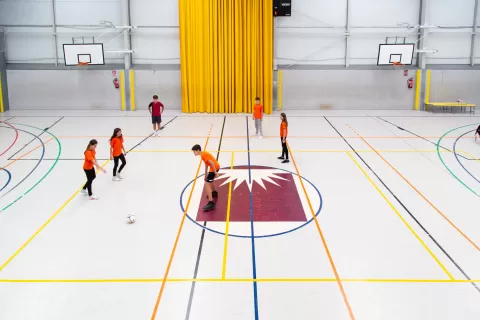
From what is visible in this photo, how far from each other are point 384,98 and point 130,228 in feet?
66.9

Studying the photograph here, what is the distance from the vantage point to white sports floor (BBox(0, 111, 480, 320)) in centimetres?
657

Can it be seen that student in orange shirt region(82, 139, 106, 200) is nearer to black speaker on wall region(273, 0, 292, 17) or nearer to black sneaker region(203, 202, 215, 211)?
black sneaker region(203, 202, 215, 211)

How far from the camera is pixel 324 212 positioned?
1002 cm

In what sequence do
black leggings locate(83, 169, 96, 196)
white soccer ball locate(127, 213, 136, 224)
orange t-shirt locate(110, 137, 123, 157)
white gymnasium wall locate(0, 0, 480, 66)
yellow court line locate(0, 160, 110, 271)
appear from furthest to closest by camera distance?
1. white gymnasium wall locate(0, 0, 480, 66)
2. orange t-shirt locate(110, 137, 123, 157)
3. black leggings locate(83, 169, 96, 196)
4. white soccer ball locate(127, 213, 136, 224)
5. yellow court line locate(0, 160, 110, 271)

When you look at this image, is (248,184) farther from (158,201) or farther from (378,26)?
(378,26)

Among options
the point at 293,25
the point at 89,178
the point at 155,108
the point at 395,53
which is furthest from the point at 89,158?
the point at 395,53

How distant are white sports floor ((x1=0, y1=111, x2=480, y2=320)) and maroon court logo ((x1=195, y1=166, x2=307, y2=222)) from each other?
0.16ft

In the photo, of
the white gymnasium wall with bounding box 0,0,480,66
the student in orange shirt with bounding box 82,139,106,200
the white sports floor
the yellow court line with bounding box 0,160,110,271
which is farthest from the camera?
the white gymnasium wall with bounding box 0,0,480,66

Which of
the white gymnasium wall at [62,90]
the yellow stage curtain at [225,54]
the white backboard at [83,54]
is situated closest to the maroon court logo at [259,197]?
the yellow stage curtain at [225,54]

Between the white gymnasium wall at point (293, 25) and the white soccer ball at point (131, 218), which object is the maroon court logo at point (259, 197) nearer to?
the white soccer ball at point (131, 218)

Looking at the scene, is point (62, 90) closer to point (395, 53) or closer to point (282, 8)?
point (282, 8)

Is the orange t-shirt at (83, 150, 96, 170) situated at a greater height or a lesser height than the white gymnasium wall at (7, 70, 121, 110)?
lesser

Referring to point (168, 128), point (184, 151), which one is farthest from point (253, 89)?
point (184, 151)

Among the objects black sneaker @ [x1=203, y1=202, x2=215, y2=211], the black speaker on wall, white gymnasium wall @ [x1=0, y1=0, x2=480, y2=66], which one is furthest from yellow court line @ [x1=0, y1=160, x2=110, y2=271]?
the black speaker on wall
